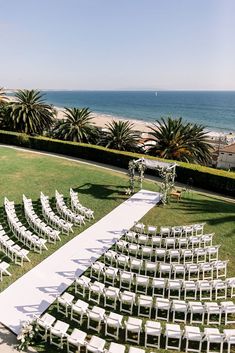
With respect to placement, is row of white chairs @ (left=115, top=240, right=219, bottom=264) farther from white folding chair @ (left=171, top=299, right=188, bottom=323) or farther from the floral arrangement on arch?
the floral arrangement on arch

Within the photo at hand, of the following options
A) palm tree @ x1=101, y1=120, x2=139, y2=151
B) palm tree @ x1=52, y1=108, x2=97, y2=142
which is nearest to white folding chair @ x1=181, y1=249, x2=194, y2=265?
palm tree @ x1=101, y1=120, x2=139, y2=151

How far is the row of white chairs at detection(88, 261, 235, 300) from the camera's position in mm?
12117

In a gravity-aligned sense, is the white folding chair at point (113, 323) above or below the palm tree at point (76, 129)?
below

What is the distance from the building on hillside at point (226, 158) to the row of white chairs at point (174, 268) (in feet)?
112

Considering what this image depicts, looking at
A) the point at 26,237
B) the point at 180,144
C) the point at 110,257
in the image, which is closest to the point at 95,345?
the point at 110,257

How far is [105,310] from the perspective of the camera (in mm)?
11469

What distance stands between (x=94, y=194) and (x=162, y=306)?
1266 cm

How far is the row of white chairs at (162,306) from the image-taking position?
35.9ft

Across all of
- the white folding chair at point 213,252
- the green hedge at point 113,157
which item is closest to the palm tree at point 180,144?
the green hedge at point 113,157

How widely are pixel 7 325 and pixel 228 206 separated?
53.5 feet

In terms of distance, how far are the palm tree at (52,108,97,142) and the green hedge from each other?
2.32 metres

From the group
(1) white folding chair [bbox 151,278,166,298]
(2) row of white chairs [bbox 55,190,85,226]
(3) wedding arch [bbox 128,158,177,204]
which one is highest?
(3) wedding arch [bbox 128,158,177,204]

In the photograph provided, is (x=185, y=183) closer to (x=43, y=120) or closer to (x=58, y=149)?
(x=58, y=149)

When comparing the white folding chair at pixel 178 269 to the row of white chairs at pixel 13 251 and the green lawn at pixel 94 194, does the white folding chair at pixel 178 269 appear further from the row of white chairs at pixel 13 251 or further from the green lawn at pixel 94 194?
the row of white chairs at pixel 13 251
